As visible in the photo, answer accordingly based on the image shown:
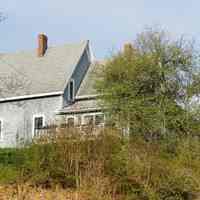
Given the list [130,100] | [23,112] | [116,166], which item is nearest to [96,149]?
[116,166]

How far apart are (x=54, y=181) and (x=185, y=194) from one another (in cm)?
475

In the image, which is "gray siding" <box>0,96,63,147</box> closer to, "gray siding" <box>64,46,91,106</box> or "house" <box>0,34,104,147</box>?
"house" <box>0,34,104,147</box>

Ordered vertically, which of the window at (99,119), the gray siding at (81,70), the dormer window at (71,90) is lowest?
the window at (99,119)

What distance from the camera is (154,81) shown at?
95.6ft

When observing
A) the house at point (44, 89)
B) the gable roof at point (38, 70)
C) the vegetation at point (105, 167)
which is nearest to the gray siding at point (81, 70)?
the house at point (44, 89)

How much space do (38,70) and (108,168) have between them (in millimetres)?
19004

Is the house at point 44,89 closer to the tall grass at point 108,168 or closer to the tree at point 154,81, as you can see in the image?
the tree at point 154,81

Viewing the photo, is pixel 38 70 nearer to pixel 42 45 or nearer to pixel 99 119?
pixel 42 45

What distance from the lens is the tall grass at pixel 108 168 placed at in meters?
17.4

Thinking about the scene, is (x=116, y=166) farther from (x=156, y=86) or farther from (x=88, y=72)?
(x=88, y=72)

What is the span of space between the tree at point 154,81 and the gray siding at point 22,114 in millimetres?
4465

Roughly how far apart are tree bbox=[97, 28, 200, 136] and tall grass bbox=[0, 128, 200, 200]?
359 inches

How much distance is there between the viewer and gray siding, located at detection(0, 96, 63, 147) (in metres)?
32.9

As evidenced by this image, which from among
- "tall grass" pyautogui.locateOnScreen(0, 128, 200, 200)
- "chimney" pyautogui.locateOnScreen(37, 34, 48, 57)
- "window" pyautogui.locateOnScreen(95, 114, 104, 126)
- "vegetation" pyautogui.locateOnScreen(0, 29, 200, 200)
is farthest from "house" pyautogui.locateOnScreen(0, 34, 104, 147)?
"tall grass" pyautogui.locateOnScreen(0, 128, 200, 200)
